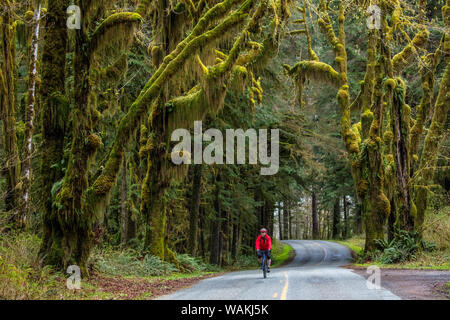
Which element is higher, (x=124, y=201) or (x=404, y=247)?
(x=124, y=201)

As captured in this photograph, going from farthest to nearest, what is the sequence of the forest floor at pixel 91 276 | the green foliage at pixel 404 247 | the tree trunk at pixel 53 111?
the green foliage at pixel 404 247 < the tree trunk at pixel 53 111 < the forest floor at pixel 91 276

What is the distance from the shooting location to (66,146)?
40.8 feet

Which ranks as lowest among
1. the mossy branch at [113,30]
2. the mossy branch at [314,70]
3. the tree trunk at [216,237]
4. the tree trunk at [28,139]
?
the tree trunk at [216,237]

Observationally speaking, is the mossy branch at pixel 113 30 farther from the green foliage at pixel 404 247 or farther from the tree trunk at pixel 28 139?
the green foliage at pixel 404 247

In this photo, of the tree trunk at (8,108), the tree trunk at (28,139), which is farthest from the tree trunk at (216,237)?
Answer: the tree trunk at (28,139)

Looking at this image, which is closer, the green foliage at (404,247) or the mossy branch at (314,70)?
the green foliage at (404,247)

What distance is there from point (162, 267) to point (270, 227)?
2229 cm

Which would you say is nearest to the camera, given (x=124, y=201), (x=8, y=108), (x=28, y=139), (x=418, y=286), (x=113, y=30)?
(x=418, y=286)

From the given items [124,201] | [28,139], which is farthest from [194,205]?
[28,139]

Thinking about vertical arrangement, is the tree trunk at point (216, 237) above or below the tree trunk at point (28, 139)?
below

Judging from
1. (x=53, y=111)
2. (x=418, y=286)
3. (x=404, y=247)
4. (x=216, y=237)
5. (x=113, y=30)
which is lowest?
(x=216, y=237)

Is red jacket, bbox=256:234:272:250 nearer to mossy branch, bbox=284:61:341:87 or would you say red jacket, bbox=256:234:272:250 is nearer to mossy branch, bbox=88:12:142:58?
mossy branch, bbox=88:12:142:58

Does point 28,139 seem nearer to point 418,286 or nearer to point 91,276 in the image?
point 91,276
